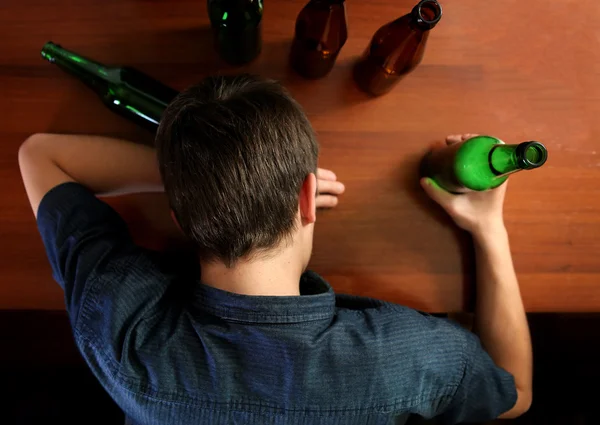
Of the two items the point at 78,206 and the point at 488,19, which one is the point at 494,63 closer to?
the point at 488,19

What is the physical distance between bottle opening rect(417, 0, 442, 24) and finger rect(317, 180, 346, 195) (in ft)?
0.91

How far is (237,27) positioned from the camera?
0.62 metres

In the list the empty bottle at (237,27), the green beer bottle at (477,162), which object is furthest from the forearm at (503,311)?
the empty bottle at (237,27)

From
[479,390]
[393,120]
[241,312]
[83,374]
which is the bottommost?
[83,374]

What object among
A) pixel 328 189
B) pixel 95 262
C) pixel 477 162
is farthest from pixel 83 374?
pixel 477 162

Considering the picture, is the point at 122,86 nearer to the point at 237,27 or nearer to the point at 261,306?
the point at 237,27

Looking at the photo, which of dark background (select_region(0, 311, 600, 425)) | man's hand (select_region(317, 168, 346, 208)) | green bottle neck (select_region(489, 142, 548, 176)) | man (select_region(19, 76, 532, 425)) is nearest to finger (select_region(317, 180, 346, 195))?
man's hand (select_region(317, 168, 346, 208))

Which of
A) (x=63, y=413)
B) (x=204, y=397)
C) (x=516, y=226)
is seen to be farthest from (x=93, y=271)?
(x=516, y=226)

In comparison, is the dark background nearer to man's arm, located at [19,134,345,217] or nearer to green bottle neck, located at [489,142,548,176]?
man's arm, located at [19,134,345,217]

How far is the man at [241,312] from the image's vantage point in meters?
0.49

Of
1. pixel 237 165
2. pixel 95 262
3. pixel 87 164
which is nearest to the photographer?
pixel 237 165

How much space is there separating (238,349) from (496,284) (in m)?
0.45

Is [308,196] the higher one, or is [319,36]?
[319,36]

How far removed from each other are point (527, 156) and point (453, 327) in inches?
10.7
